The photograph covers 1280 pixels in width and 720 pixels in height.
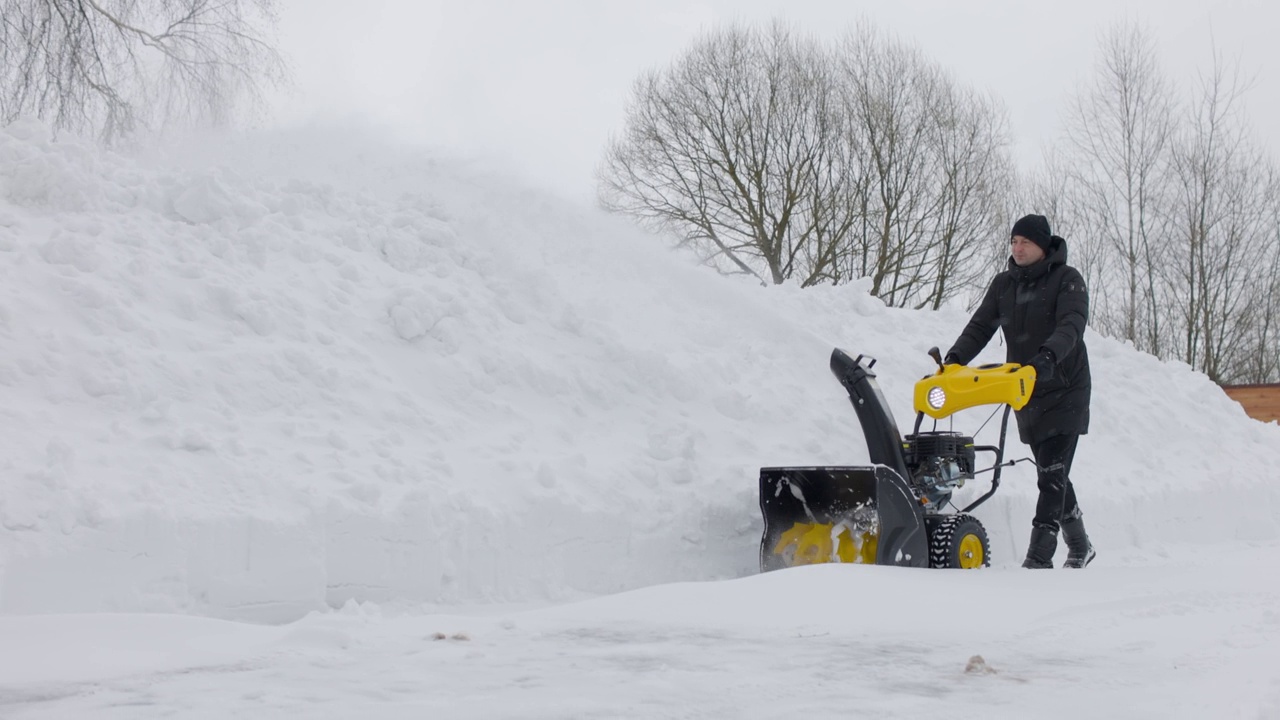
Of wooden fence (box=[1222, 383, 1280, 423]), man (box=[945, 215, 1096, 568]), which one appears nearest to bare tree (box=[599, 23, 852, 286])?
wooden fence (box=[1222, 383, 1280, 423])

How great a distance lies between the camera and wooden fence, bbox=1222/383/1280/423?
15992 mm

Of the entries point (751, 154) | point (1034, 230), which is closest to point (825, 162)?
point (751, 154)

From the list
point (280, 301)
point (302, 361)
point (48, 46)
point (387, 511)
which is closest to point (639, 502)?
point (387, 511)

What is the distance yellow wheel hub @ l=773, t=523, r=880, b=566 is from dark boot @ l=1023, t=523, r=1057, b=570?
25 centimetres

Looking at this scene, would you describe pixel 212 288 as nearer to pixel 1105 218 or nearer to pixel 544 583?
pixel 544 583

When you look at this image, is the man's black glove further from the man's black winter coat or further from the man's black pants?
the man's black pants

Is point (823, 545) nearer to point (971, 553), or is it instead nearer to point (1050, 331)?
point (971, 553)

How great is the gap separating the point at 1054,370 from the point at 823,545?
1.41m

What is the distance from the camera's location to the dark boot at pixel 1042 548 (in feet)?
17.5

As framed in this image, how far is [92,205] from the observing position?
6477 millimetres

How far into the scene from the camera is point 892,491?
5125mm

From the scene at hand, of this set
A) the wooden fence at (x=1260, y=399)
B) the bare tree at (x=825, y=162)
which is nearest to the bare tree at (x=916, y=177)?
the bare tree at (x=825, y=162)

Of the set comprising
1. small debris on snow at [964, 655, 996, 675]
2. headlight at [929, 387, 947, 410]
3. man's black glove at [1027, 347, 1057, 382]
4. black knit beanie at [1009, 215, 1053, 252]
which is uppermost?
black knit beanie at [1009, 215, 1053, 252]

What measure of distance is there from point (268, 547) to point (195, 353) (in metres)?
1.54
